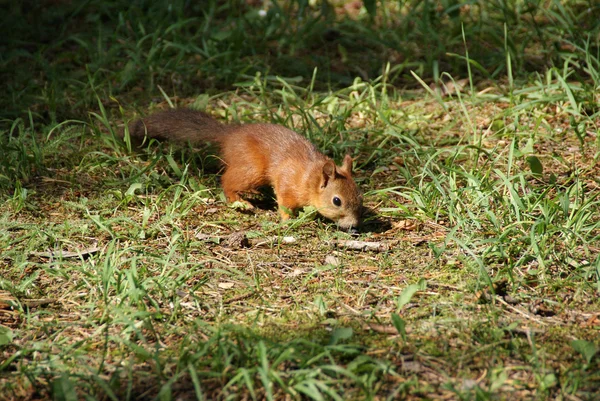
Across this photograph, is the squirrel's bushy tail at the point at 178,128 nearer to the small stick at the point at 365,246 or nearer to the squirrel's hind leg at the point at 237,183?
the squirrel's hind leg at the point at 237,183

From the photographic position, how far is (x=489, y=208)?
3.80 m

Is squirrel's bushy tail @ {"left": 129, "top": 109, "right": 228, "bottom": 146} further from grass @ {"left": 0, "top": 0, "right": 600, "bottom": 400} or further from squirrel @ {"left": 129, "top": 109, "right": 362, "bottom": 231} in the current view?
grass @ {"left": 0, "top": 0, "right": 600, "bottom": 400}

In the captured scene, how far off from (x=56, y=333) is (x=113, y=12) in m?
4.44

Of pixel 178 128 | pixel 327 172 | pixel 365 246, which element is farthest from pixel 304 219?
pixel 178 128

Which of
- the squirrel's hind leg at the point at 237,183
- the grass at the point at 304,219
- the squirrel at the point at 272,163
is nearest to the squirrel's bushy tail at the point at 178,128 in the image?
the squirrel at the point at 272,163

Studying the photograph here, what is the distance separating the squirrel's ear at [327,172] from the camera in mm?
4044

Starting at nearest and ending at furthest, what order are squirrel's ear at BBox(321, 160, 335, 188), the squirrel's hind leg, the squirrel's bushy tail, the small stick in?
the small stick
squirrel's ear at BBox(321, 160, 335, 188)
the squirrel's hind leg
the squirrel's bushy tail

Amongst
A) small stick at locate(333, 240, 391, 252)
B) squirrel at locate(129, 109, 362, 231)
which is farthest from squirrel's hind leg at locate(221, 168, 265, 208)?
small stick at locate(333, 240, 391, 252)

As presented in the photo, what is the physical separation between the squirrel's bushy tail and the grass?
127 mm

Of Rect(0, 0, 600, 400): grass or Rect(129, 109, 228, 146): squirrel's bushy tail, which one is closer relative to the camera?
Rect(0, 0, 600, 400): grass

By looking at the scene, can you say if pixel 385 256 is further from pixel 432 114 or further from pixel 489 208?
pixel 432 114

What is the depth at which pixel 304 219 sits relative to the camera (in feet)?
13.4

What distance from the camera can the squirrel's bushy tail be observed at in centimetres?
460

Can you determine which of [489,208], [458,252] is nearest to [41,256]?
[458,252]
